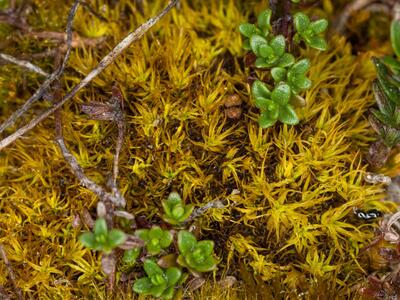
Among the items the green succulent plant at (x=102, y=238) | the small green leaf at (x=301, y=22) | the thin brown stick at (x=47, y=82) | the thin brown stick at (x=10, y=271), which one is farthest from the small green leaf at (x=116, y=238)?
the small green leaf at (x=301, y=22)

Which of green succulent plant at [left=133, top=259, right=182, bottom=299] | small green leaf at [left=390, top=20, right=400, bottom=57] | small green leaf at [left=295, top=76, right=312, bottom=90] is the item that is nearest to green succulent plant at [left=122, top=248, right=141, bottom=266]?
green succulent plant at [left=133, top=259, right=182, bottom=299]

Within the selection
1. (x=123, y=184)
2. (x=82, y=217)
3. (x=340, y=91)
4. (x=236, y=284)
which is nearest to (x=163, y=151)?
(x=123, y=184)

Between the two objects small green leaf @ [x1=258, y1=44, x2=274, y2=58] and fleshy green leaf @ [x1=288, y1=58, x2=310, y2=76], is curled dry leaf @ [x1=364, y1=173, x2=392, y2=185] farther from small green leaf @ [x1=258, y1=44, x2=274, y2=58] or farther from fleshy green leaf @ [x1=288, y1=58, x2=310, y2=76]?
small green leaf @ [x1=258, y1=44, x2=274, y2=58]

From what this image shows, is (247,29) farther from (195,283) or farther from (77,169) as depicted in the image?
(195,283)

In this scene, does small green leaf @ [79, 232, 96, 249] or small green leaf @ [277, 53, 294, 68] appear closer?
small green leaf @ [79, 232, 96, 249]

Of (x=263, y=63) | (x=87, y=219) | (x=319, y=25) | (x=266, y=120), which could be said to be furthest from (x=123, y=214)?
(x=319, y=25)

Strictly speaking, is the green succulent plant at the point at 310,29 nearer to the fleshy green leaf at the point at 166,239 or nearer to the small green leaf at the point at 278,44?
the small green leaf at the point at 278,44
